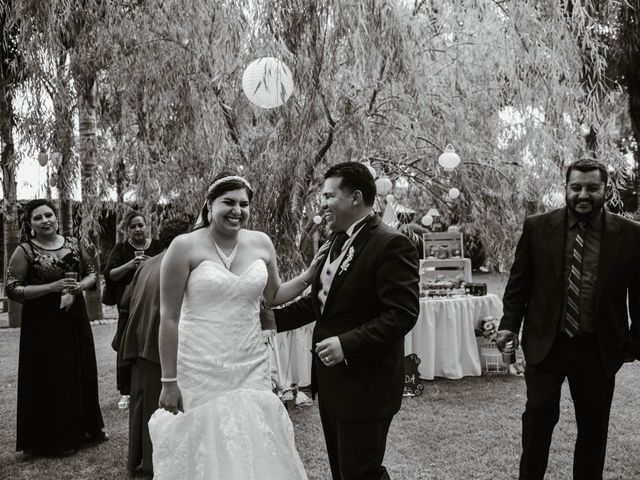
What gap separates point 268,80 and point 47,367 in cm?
242

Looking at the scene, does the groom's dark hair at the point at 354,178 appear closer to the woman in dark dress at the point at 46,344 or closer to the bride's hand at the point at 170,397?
the bride's hand at the point at 170,397

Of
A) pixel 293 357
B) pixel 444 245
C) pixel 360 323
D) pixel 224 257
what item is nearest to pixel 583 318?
pixel 360 323

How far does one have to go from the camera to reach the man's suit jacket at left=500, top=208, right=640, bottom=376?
288 centimetres

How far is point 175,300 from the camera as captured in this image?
2.59 meters

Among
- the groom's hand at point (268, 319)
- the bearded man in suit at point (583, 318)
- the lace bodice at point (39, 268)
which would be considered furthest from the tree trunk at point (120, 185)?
the bearded man in suit at point (583, 318)

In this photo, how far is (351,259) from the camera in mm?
2492

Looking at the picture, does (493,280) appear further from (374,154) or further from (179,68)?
(179,68)

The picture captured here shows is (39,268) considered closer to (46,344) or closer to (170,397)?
(46,344)

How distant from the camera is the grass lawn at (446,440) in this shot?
382 cm

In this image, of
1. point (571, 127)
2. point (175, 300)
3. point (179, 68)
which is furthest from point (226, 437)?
point (571, 127)

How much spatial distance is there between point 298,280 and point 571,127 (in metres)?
4.99

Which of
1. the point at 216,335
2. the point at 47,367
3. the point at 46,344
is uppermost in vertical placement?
the point at 216,335

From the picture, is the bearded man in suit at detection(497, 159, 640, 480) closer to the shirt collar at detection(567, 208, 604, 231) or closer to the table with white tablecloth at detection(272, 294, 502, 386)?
the shirt collar at detection(567, 208, 604, 231)

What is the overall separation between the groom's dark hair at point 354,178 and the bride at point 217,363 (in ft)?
1.65
